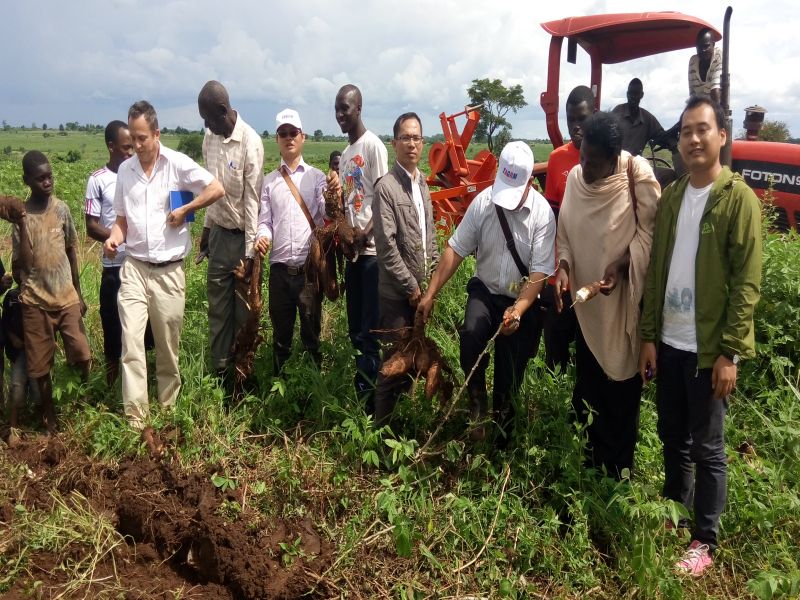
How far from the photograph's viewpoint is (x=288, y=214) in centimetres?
399

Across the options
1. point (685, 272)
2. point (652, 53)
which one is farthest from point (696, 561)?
point (652, 53)

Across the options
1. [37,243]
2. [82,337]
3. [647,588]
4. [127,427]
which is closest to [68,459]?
[127,427]

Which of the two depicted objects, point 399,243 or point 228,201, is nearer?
point 399,243

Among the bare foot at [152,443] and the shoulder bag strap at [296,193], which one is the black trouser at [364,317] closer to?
the shoulder bag strap at [296,193]

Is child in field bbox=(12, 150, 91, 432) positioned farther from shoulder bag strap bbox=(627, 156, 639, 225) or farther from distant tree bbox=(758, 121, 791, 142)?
distant tree bbox=(758, 121, 791, 142)

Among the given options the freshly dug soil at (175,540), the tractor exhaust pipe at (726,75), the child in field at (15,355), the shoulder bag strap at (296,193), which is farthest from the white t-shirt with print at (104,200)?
the tractor exhaust pipe at (726,75)

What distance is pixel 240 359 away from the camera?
4.06 m

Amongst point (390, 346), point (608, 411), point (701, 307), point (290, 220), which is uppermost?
point (290, 220)

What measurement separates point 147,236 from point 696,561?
3341 mm

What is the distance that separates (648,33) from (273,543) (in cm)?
517

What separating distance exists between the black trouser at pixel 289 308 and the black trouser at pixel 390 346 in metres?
0.70

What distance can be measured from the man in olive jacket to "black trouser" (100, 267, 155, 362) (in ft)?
5.67

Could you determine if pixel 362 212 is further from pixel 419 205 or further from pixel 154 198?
pixel 154 198

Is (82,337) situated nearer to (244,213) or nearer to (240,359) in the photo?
(240,359)
